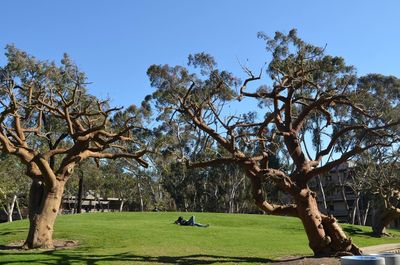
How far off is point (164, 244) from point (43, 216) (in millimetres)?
5414

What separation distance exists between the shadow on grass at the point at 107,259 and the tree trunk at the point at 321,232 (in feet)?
4.02

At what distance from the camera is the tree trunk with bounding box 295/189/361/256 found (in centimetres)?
1766

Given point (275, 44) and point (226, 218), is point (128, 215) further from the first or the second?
point (275, 44)

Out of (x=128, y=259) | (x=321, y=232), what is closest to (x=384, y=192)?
(x=321, y=232)

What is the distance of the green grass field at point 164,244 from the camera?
1750 centimetres

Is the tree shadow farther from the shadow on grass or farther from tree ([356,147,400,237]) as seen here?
tree ([356,147,400,237])

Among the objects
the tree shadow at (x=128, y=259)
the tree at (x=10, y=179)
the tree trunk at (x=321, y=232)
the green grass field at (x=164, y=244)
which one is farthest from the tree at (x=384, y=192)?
the tree at (x=10, y=179)

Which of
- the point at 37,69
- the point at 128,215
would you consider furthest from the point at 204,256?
the point at 128,215

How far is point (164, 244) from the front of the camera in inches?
872

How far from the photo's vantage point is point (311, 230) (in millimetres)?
17922

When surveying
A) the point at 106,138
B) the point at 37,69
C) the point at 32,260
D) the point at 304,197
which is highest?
the point at 37,69

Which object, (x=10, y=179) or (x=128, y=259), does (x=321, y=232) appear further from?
(x=10, y=179)

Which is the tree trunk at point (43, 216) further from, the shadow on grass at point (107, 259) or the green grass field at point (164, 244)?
the shadow on grass at point (107, 259)

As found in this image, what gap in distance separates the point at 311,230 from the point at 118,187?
55.6 meters
